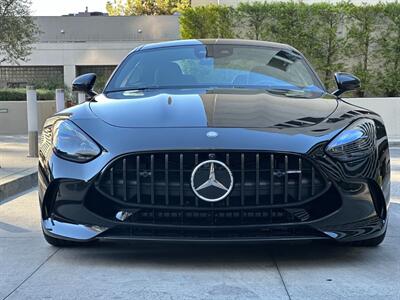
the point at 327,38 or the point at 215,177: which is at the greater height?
the point at 327,38

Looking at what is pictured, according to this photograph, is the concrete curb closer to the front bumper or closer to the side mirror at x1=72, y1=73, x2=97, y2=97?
the side mirror at x1=72, y1=73, x2=97, y2=97

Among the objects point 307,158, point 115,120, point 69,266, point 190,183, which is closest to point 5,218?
point 69,266

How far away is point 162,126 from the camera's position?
3521mm

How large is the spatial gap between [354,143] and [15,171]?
208 inches

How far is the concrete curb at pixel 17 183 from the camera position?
6508mm

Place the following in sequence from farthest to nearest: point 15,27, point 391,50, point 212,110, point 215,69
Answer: point 391,50, point 15,27, point 215,69, point 212,110

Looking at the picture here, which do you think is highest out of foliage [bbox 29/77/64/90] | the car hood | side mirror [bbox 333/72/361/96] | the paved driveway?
side mirror [bbox 333/72/361/96]

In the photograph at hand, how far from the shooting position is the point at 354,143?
353 cm

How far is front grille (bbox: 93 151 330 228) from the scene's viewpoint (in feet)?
11.2

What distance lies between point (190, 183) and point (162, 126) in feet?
1.28

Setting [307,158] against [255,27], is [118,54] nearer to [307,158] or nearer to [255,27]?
[255,27]

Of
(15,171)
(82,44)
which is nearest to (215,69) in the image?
(15,171)

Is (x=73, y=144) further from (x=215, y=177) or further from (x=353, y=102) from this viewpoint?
(x=353, y=102)

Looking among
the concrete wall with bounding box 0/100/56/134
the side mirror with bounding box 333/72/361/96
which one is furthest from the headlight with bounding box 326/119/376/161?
the concrete wall with bounding box 0/100/56/134
